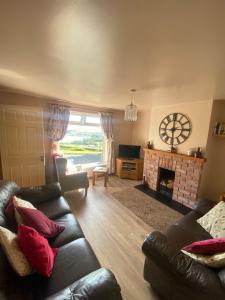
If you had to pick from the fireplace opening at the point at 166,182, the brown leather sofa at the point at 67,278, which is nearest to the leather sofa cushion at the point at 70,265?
the brown leather sofa at the point at 67,278

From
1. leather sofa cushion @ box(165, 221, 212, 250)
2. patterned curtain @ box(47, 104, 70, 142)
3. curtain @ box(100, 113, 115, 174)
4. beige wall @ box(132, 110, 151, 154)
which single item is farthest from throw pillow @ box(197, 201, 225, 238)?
patterned curtain @ box(47, 104, 70, 142)

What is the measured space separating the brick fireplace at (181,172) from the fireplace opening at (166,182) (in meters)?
0.10

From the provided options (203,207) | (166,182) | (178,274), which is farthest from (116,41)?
(166,182)

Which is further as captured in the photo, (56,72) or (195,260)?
(56,72)

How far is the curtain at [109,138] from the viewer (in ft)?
15.6

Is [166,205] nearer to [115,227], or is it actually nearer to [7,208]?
[115,227]

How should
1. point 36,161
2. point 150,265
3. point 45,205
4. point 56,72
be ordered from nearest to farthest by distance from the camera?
point 150,265 → point 56,72 → point 45,205 → point 36,161

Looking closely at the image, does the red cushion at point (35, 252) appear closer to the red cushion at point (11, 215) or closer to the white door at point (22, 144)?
the red cushion at point (11, 215)

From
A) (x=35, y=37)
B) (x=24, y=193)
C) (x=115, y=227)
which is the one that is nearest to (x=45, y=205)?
(x=24, y=193)

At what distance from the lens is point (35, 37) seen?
1.22 meters

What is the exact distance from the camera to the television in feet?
16.3

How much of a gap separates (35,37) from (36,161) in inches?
110

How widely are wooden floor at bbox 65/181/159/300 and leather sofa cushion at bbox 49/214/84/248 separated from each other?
20.6 inches

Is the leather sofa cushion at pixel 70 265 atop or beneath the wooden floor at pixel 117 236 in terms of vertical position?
atop
